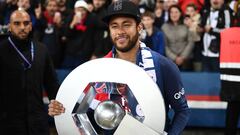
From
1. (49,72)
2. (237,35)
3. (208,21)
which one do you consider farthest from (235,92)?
(49,72)

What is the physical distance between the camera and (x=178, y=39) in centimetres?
934

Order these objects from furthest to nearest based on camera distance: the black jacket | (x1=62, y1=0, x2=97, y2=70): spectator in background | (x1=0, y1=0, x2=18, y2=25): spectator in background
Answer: (x1=0, y1=0, x2=18, y2=25): spectator in background → (x1=62, y1=0, x2=97, y2=70): spectator in background → the black jacket

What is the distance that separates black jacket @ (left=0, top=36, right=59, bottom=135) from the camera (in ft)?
18.2

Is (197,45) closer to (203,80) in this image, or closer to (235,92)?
(203,80)

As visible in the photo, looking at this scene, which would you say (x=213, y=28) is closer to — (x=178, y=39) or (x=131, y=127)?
(x=178, y=39)

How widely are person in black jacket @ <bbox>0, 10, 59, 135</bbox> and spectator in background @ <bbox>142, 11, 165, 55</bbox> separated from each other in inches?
141

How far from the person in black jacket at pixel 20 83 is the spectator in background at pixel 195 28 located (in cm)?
423

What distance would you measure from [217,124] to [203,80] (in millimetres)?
670

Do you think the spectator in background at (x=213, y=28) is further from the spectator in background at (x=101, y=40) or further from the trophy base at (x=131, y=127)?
the trophy base at (x=131, y=127)

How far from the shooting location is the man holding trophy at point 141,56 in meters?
3.24

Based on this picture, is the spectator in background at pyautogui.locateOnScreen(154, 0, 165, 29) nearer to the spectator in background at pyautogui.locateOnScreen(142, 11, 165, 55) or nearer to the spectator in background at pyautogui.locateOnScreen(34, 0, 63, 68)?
the spectator in background at pyautogui.locateOnScreen(142, 11, 165, 55)

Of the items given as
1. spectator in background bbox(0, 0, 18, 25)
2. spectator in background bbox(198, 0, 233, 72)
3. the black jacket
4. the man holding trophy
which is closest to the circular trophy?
the man holding trophy

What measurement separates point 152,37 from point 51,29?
6.09 feet

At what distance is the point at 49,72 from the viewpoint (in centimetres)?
584
